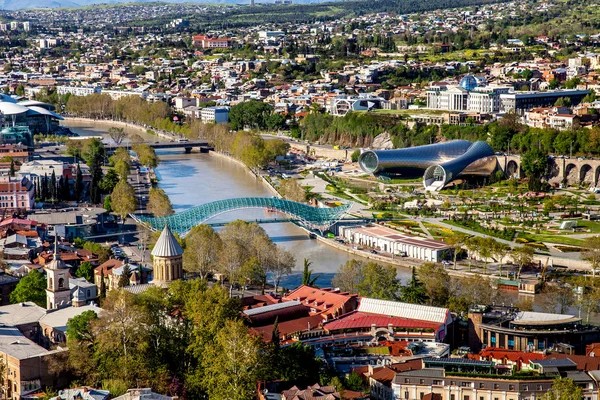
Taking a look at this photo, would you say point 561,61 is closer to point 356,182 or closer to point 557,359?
point 356,182

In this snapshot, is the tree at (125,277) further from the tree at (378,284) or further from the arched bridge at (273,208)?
the arched bridge at (273,208)

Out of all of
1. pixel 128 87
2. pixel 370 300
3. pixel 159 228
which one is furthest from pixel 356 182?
pixel 128 87

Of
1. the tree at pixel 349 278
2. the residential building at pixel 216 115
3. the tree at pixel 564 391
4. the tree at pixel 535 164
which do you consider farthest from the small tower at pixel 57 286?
the residential building at pixel 216 115

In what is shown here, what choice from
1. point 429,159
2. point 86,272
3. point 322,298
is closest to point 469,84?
point 429,159

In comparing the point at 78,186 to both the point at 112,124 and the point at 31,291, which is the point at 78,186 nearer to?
the point at 31,291

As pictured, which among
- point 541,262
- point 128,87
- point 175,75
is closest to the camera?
point 541,262

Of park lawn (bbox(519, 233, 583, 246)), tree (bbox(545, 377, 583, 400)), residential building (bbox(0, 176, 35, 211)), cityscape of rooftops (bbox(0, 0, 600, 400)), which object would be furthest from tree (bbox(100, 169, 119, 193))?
tree (bbox(545, 377, 583, 400))

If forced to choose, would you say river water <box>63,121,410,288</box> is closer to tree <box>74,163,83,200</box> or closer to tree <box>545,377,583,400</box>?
tree <box>74,163,83,200</box>
